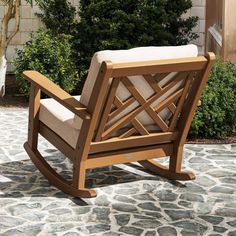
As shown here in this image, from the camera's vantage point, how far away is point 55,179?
525cm

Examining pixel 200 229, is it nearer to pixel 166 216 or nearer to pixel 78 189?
pixel 166 216

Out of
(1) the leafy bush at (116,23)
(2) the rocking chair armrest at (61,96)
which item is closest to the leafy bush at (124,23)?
(1) the leafy bush at (116,23)

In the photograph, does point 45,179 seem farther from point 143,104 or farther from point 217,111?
point 217,111

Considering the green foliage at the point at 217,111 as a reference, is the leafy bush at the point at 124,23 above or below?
above

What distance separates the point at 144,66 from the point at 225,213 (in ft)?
4.02

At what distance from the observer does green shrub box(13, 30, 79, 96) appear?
830 centimetres

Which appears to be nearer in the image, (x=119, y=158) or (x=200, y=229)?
(x=200, y=229)

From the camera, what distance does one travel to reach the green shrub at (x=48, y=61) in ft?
27.2

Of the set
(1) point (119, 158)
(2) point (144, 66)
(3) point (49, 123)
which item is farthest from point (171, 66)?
(3) point (49, 123)

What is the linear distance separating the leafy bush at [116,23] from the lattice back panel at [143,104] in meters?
3.89

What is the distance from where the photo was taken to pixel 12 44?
10008mm

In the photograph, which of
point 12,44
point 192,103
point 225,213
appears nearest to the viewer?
point 225,213

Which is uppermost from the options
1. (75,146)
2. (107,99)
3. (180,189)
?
(107,99)

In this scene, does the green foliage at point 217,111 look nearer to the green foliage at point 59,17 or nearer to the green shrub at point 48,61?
the green shrub at point 48,61
